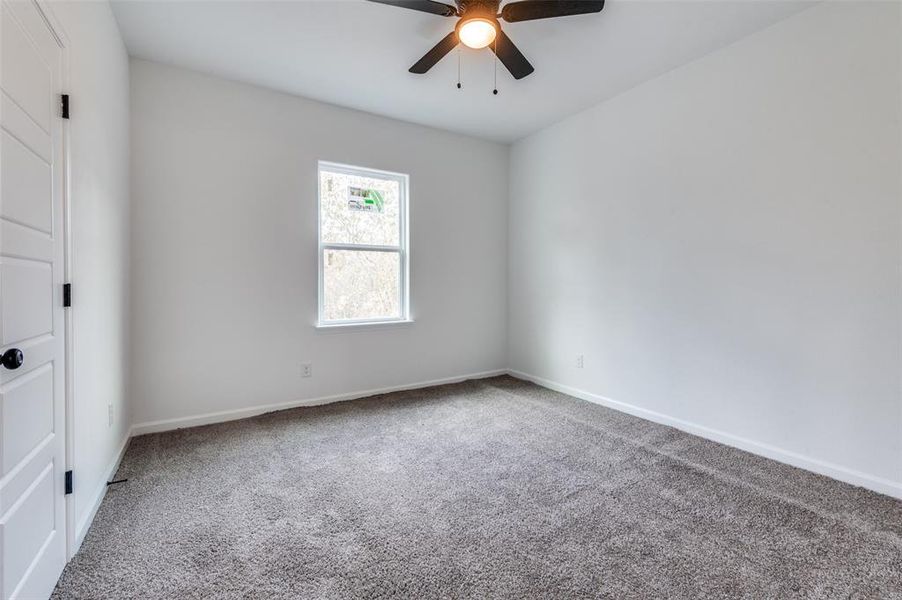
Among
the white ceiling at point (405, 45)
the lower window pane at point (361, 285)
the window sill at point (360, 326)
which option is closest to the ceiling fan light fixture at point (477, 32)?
the white ceiling at point (405, 45)

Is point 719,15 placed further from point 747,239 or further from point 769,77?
point 747,239

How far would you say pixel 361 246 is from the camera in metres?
3.70

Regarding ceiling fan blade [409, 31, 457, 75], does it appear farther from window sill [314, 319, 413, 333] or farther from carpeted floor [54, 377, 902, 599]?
carpeted floor [54, 377, 902, 599]

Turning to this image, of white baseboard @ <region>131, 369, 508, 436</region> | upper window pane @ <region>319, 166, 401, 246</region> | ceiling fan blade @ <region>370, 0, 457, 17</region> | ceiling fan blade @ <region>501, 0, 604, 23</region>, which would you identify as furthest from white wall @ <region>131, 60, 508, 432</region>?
ceiling fan blade @ <region>501, 0, 604, 23</region>

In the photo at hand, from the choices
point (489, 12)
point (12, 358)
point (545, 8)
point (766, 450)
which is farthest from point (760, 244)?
point (12, 358)

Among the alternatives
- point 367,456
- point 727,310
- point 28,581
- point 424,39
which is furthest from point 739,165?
point 28,581

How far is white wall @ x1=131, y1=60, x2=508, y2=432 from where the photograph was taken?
2.84 meters

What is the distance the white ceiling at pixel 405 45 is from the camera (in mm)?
2285

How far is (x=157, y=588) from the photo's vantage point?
4.64ft

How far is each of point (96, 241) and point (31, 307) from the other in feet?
2.70

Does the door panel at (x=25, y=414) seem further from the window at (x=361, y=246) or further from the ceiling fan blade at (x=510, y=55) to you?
the ceiling fan blade at (x=510, y=55)

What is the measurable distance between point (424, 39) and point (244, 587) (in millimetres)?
3000

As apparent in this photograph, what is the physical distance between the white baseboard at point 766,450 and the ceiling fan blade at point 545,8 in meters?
2.73

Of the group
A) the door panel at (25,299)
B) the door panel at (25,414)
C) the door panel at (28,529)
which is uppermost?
the door panel at (25,299)
